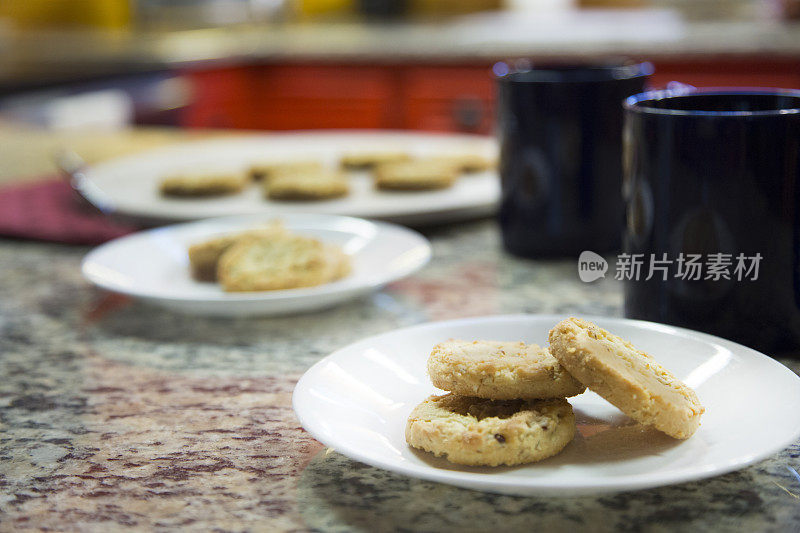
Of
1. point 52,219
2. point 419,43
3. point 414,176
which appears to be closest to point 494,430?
point 414,176

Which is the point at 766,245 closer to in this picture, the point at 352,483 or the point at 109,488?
the point at 352,483

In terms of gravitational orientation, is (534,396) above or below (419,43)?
below

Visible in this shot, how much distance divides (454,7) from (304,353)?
4.16 metres

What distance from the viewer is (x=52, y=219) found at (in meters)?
1.35

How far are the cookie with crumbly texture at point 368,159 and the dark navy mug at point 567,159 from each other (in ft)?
1.57

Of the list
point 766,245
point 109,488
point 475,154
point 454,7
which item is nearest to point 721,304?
point 766,245

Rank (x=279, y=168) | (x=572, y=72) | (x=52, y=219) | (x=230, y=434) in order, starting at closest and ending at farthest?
1. (x=230, y=434)
2. (x=572, y=72)
3. (x=52, y=219)
4. (x=279, y=168)

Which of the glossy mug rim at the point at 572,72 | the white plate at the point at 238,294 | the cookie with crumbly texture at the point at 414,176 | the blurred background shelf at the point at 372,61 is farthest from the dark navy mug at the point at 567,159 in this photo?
the blurred background shelf at the point at 372,61

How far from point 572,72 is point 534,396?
701 millimetres

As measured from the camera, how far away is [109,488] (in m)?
0.59

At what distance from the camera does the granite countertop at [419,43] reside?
10.1 ft

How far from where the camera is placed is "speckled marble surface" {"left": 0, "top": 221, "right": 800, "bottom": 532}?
1.78 ft

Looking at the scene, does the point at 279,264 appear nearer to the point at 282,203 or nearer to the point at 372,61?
the point at 282,203

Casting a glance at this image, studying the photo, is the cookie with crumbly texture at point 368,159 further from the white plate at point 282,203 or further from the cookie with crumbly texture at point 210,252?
the cookie with crumbly texture at point 210,252
